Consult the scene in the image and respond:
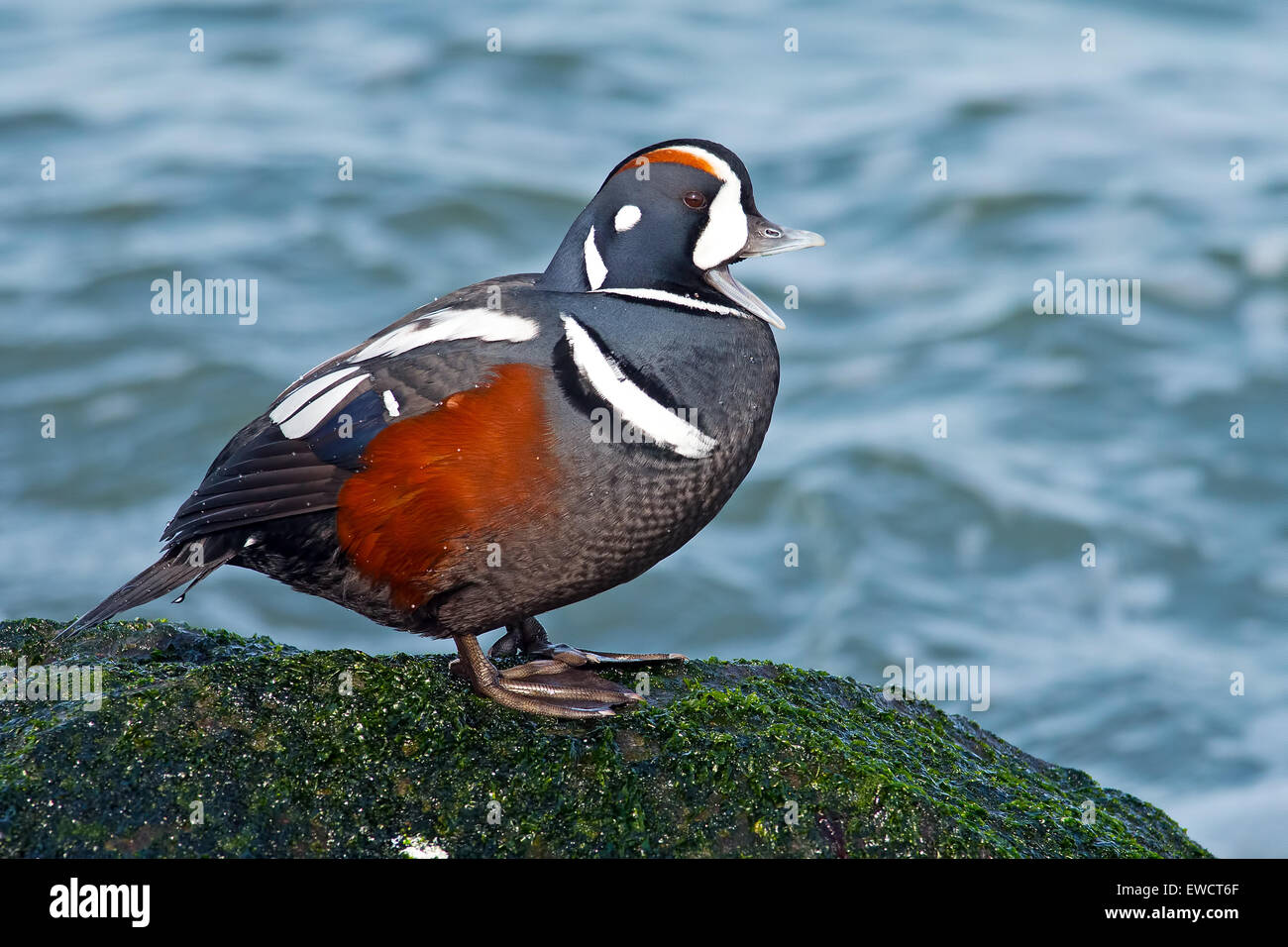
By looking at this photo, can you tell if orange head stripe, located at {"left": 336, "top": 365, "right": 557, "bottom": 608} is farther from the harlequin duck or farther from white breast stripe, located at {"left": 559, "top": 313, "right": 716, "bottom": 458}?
white breast stripe, located at {"left": 559, "top": 313, "right": 716, "bottom": 458}

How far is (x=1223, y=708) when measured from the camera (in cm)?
806

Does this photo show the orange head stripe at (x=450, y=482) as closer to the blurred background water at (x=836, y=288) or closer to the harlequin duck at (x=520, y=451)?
the harlequin duck at (x=520, y=451)

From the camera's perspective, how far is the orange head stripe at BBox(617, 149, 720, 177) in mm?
4285

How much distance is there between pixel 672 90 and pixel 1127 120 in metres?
4.62

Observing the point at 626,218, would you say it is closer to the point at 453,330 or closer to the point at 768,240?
the point at 768,240

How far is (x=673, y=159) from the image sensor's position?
4.29m

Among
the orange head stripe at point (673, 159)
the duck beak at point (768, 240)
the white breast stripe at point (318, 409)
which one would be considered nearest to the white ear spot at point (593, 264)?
the orange head stripe at point (673, 159)

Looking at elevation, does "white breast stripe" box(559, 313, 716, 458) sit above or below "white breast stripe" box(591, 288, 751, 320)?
below

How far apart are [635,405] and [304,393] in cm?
104

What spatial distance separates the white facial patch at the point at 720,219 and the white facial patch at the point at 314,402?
1129 millimetres

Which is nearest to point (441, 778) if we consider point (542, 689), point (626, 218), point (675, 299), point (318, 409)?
point (542, 689)

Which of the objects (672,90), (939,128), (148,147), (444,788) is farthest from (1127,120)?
(444,788)

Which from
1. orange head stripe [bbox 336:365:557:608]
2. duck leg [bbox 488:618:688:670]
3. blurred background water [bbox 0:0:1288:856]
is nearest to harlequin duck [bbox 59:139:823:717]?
orange head stripe [bbox 336:365:557:608]

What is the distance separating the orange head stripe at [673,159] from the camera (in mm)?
4285
